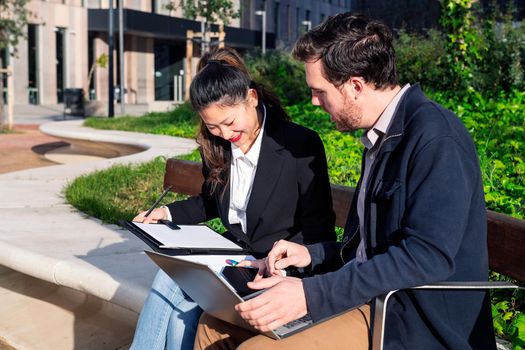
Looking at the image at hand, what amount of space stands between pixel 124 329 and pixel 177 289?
5.04ft

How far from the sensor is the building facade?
35188 millimetres

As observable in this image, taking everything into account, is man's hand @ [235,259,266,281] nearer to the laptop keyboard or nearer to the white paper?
the white paper

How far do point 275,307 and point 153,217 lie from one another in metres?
1.40

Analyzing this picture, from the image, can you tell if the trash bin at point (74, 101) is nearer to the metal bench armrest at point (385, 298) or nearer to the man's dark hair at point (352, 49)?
the man's dark hair at point (352, 49)

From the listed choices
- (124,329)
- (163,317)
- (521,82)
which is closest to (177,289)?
(163,317)

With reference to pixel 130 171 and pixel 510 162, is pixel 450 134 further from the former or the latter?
pixel 130 171

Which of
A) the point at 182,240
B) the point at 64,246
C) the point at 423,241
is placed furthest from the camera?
the point at 64,246

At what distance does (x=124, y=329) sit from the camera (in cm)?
425

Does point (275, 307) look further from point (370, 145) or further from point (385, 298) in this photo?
point (370, 145)

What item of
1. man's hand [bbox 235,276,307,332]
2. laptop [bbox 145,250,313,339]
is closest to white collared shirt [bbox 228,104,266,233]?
laptop [bbox 145,250,313,339]

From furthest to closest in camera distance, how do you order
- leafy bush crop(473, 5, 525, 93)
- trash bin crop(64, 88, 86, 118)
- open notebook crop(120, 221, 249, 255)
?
trash bin crop(64, 88, 86, 118), leafy bush crop(473, 5, 525, 93), open notebook crop(120, 221, 249, 255)

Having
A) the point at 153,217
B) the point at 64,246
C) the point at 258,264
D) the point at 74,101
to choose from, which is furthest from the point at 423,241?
the point at 74,101

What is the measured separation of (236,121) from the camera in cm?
319

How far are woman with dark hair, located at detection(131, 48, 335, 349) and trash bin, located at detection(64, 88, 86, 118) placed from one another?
2616cm
